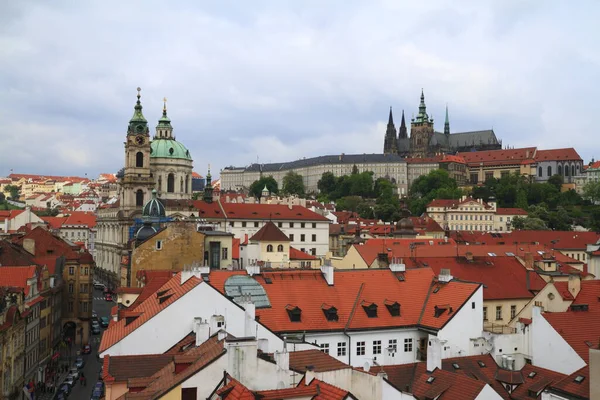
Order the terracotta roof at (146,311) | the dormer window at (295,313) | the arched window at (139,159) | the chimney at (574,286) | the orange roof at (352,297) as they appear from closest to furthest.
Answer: the terracotta roof at (146,311)
the dormer window at (295,313)
the orange roof at (352,297)
the chimney at (574,286)
the arched window at (139,159)

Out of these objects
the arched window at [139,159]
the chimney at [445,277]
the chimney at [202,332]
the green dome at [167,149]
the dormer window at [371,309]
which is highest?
the green dome at [167,149]

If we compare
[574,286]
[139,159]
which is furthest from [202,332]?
[139,159]

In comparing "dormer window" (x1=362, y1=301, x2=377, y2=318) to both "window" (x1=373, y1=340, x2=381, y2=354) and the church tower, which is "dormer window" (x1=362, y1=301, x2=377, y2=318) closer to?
"window" (x1=373, y1=340, x2=381, y2=354)

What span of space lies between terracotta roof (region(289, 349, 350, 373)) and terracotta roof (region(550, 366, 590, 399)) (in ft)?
22.7

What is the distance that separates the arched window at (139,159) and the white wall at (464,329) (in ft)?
244

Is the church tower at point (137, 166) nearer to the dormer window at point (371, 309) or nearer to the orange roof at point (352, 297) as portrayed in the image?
the orange roof at point (352, 297)

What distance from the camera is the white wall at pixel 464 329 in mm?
31297

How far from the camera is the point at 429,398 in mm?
23500

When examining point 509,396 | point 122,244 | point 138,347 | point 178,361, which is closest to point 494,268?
point 509,396

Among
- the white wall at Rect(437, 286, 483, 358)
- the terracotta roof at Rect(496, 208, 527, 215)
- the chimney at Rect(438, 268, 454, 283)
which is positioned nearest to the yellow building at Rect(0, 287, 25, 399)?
the white wall at Rect(437, 286, 483, 358)

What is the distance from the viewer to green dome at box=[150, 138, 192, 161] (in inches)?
4274

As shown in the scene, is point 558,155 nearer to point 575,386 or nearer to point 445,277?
point 445,277

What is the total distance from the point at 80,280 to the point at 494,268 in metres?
32.7

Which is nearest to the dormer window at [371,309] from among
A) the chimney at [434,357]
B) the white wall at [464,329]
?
the white wall at [464,329]
